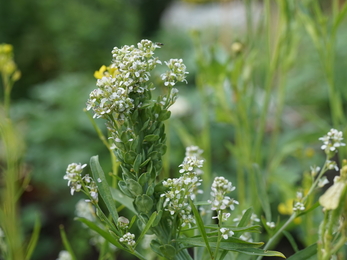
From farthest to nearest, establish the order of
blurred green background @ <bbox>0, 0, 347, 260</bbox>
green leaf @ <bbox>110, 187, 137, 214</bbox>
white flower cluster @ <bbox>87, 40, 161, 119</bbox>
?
blurred green background @ <bbox>0, 0, 347, 260</bbox> < green leaf @ <bbox>110, 187, 137, 214</bbox> < white flower cluster @ <bbox>87, 40, 161, 119</bbox>

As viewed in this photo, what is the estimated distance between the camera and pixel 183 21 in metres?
3.96

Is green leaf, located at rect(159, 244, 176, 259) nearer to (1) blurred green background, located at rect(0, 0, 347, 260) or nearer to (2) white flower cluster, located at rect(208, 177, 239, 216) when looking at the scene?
(2) white flower cluster, located at rect(208, 177, 239, 216)

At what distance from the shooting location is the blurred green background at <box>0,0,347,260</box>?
992 millimetres

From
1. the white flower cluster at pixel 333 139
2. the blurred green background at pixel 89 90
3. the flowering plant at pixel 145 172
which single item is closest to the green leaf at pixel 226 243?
the flowering plant at pixel 145 172

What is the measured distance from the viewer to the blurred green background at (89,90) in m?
0.99

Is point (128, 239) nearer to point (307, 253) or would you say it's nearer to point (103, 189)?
point (103, 189)

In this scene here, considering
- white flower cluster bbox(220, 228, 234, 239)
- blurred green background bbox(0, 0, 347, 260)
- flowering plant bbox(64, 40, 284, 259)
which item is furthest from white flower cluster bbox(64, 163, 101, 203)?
blurred green background bbox(0, 0, 347, 260)

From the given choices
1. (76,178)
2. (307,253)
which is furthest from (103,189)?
(307,253)

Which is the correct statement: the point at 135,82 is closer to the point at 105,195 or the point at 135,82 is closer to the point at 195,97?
the point at 105,195

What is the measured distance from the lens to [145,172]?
34cm

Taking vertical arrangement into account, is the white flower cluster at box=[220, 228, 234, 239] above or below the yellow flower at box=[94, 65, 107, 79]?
below

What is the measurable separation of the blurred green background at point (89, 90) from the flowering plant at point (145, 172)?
433 millimetres

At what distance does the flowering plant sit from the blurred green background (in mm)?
433

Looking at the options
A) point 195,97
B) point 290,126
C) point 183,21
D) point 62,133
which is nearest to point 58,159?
point 62,133
